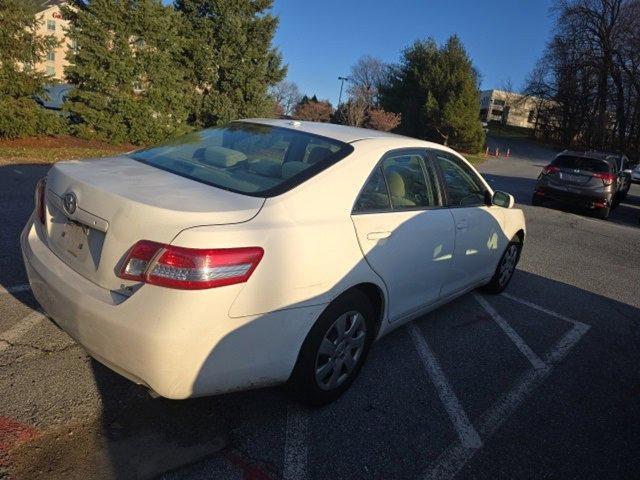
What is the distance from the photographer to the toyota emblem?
7.97 ft

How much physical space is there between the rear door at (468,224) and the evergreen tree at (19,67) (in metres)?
12.3

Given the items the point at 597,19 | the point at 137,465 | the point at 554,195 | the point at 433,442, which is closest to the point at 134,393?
the point at 137,465

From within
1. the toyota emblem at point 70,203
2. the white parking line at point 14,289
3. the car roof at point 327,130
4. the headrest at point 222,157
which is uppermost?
the car roof at point 327,130

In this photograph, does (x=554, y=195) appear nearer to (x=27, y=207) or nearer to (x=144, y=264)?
(x=27, y=207)

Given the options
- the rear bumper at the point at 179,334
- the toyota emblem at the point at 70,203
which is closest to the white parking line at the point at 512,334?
the rear bumper at the point at 179,334

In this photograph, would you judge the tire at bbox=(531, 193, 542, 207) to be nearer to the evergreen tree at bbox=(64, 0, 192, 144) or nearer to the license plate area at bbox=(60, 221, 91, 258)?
the evergreen tree at bbox=(64, 0, 192, 144)

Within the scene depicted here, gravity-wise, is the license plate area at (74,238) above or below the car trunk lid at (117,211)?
below

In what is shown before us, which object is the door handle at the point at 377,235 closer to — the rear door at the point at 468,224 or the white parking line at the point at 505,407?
the rear door at the point at 468,224

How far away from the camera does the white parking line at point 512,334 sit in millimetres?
3842

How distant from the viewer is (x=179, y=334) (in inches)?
80.2

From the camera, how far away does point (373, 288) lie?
2.92m

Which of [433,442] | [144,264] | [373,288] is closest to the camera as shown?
[144,264]

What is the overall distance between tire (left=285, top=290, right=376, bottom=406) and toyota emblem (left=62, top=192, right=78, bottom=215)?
1.36 metres

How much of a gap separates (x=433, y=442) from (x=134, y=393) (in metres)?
1.70
